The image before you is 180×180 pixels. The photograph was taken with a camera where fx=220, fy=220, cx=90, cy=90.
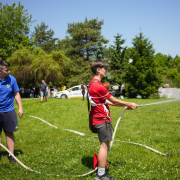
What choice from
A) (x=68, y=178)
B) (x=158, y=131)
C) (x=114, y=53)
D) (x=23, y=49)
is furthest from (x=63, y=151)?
(x=114, y=53)

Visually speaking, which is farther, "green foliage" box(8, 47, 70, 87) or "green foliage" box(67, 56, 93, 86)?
"green foliage" box(67, 56, 93, 86)

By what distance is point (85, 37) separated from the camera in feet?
178

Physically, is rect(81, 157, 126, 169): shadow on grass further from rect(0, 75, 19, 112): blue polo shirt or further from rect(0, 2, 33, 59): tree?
rect(0, 2, 33, 59): tree

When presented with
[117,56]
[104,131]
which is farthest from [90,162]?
[117,56]

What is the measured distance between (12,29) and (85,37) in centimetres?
1737

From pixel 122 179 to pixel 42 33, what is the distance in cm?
6908

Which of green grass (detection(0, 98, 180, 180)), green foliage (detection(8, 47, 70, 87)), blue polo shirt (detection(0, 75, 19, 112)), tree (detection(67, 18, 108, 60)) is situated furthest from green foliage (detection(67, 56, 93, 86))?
blue polo shirt (detection(0, 75, 19, 112))

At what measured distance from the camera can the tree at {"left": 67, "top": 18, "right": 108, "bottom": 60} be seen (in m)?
52.3

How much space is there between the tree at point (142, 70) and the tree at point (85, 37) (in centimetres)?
1882

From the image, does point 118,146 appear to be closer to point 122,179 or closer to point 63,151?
point 63,151

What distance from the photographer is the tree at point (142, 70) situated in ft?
106

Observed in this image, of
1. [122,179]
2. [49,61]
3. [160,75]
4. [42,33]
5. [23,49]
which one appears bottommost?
[122,179]

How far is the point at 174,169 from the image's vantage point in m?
4.44

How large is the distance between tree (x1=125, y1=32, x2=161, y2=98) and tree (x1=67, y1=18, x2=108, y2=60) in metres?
18.8
